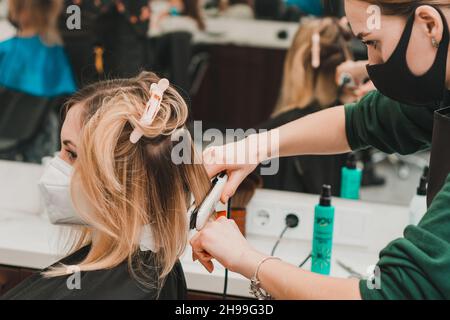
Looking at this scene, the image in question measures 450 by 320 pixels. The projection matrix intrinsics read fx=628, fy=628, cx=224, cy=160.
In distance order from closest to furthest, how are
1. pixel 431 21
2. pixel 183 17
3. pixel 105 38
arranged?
1. pixel 431 21
2. pixel 105 38
3. pixel 183 17

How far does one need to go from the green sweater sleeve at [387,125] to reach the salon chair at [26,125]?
144 cm

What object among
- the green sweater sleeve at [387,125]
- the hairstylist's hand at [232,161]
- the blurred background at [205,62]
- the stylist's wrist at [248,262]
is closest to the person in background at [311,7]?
the blurred background at [205,62]

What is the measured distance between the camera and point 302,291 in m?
1.13

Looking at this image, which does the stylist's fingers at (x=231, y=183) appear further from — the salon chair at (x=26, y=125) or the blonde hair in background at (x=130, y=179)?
the salon chair at (x=26, y=125)

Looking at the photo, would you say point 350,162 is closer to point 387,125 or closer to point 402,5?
point 387,125

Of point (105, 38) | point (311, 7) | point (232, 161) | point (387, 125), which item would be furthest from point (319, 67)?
point (105, 38)

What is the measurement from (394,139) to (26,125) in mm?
1891

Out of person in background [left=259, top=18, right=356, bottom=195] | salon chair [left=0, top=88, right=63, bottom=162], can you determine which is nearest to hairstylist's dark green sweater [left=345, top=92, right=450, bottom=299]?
person in background [left=259, top=18, right=356, bottom=195]

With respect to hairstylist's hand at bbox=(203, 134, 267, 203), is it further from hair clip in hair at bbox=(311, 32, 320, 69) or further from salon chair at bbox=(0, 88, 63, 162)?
salon chair at bbox=(0, 88, 63, 162)

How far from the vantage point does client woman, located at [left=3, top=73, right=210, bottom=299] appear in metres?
1.39

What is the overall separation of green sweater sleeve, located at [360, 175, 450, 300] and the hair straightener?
39 cm

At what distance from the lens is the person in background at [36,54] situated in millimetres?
2869

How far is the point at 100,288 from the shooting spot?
1.44m
